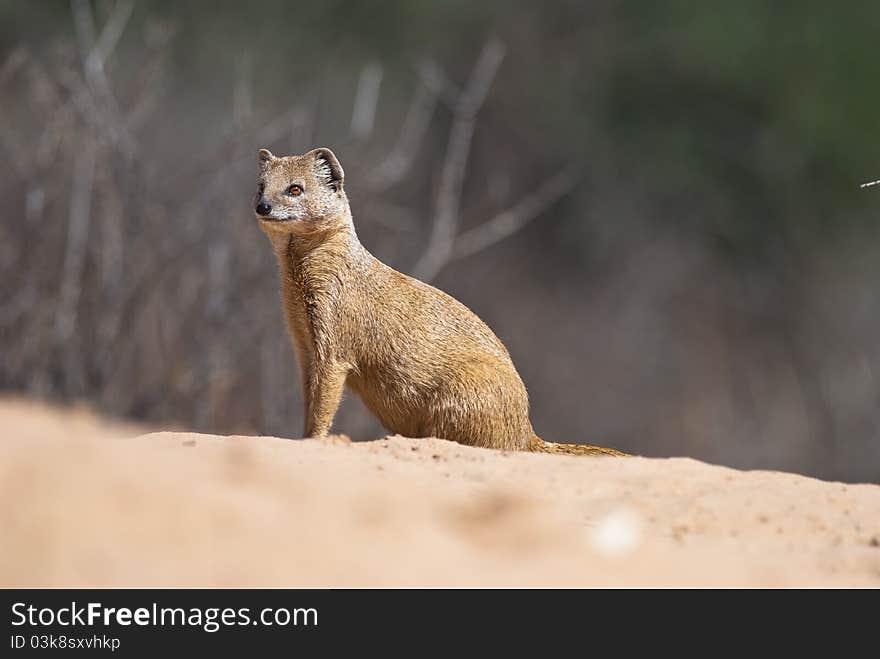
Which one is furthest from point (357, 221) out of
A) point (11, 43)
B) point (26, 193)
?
point (11, 43)

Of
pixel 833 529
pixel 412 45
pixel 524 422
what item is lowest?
pixel 833 529

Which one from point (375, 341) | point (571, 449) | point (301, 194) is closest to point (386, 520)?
point (375, 341)

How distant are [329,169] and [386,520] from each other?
139 inches

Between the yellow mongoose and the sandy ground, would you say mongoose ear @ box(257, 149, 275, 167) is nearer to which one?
the yellow mongoose

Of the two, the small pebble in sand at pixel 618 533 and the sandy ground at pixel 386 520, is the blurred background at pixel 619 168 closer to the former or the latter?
the sandy ground at pixel 386 520

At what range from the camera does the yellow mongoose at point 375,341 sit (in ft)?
22.5

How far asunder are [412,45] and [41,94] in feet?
31.2

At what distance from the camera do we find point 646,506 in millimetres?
5180

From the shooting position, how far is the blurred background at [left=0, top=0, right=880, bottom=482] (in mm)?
18047

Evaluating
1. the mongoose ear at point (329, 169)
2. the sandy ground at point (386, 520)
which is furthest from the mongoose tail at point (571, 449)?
the mongoose ear at point (329, 169)

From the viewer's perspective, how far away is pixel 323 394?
681 centimetres

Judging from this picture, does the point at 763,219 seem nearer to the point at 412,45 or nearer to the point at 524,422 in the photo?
the point at 412,45

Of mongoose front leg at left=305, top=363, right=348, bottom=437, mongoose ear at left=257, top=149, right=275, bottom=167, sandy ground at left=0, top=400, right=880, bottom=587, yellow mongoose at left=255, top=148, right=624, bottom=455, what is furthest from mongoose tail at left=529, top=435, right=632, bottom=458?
mongoose ear at left=257, top=149, right=275, bottom=167

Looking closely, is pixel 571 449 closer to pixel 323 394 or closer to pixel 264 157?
pixel 323 394
